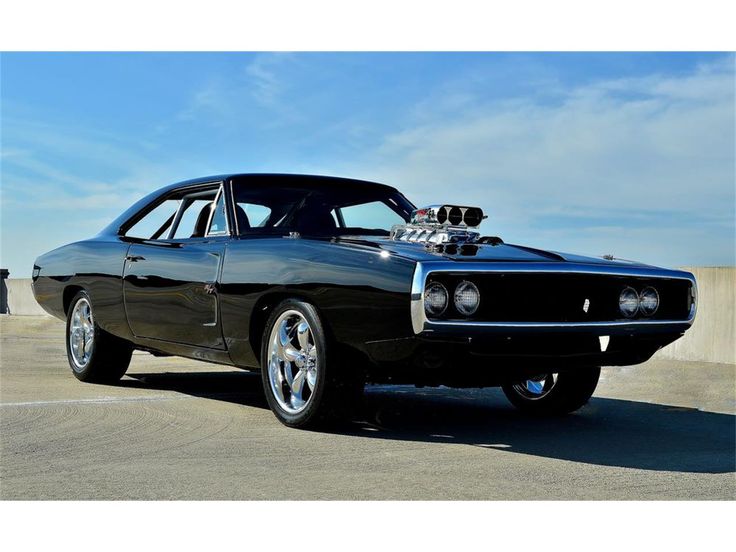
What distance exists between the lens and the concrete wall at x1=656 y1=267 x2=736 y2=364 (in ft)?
31.0

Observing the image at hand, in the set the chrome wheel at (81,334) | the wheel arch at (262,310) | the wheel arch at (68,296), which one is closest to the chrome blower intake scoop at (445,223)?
the wheel arch at (262,310)

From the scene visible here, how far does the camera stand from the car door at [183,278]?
618 cm

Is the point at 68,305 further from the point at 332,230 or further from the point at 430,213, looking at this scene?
the point at 430,213

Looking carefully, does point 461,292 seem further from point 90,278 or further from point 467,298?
point 90,278

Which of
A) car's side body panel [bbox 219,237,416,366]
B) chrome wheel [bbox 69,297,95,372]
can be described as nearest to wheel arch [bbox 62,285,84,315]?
chrome wheel [bbox 69,297,95,372]

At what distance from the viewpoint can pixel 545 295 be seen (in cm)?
505

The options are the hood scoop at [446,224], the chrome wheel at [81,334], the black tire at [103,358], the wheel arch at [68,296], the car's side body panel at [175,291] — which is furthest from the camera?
the wheel arch at [68,296]

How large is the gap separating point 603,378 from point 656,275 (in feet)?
12.4

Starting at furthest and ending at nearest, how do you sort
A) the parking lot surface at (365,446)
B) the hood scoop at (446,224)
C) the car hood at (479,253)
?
the hood scoop at (446,224), the car hood at (479,253), the parking lot surface at (365,446)

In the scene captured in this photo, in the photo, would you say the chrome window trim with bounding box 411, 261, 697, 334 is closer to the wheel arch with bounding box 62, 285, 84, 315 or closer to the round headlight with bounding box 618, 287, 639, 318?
the round headlight with bounding box 618, 287, 639, 318

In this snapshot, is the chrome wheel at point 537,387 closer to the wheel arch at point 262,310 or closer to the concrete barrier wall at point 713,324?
the wheel arch at point 262,310

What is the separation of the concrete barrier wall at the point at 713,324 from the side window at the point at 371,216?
4.19 metres

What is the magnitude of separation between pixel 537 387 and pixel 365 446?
78.8 inches

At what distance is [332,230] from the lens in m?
6.51
